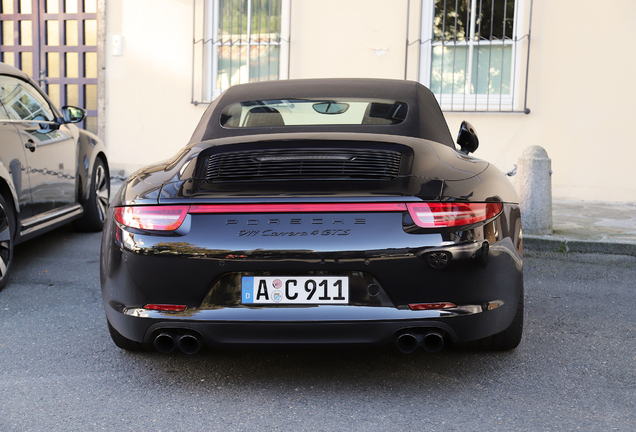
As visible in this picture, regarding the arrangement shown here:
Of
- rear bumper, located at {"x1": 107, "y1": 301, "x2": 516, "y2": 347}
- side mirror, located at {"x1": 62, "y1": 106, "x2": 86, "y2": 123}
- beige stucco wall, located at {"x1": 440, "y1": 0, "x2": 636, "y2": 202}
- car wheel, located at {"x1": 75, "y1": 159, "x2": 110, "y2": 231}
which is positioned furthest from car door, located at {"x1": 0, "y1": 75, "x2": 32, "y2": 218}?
beige stucco wall, located at {"x1": 440, "y1": 0, "x2": 636, "y2": 202}

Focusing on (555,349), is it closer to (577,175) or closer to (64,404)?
(64,404)

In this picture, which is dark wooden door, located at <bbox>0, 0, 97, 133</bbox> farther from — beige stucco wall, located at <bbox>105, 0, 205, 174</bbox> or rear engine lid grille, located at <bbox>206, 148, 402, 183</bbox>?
rear engine lid grille, located at <bbox>206, 148, 402, 183</bbox>

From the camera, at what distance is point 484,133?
918cm

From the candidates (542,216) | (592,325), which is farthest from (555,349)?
(542,216)

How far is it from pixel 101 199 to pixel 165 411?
442 centimetres

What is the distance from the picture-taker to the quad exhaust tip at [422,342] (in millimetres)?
2648

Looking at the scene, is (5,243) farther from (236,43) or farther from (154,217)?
(236,43)

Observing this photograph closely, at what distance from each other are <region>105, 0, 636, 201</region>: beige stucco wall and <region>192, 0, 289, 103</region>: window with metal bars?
203 millimetres

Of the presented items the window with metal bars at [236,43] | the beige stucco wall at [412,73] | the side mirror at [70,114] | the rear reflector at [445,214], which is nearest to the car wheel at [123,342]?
the rear reflector at [445,214]

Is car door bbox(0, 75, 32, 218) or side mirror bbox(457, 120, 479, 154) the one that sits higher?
side mirror bbox(457, 120, 479, 154)

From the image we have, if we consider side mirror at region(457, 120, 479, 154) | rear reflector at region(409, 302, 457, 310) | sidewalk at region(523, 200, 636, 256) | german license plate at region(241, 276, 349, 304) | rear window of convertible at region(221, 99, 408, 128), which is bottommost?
sidewalk at region(523, 200, 636, 256)

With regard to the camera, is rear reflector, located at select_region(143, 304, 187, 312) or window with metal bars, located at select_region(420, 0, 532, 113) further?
window with metal bars, located at select_region(420, 0, 532, 113)

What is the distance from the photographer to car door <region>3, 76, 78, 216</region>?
505cm

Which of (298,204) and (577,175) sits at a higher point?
(298,204)
